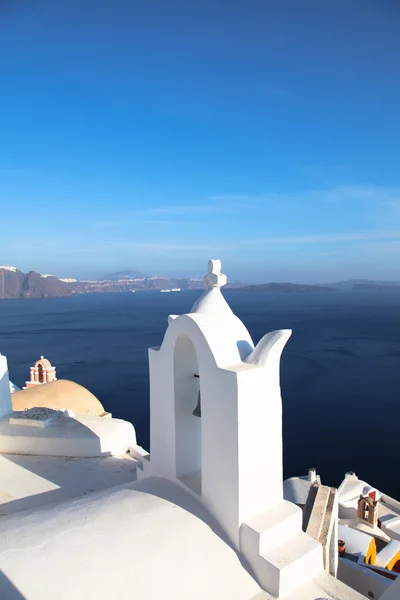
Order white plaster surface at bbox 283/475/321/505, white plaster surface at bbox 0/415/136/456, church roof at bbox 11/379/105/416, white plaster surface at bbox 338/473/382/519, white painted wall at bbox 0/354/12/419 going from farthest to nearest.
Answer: church roof at bbox 11/379/105/416 → white plaster surface at bbox 338/473/382/519 → white plaster surface at bbox 283/475/321/505 → white painted wall at bbox 0/354/12/419 → white plaster surface at bbox 0/415/136/456

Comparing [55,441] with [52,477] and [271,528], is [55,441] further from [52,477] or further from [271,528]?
[271,528]

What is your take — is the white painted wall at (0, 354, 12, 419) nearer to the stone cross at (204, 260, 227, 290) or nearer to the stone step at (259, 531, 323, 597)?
the stone cross at (204, 260, 227, 290)

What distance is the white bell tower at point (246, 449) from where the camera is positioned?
3.68 meters

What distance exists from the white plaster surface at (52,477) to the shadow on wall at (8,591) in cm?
220

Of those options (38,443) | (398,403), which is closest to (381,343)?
(398,403)

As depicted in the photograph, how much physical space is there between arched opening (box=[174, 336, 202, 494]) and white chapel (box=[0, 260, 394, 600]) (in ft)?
0.04

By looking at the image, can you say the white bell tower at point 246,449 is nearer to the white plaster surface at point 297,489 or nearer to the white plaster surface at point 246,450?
the white plaster surface at point 246,450

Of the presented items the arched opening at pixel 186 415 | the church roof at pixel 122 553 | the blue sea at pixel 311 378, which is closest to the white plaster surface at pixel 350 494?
the blue sea at pixel 311 378

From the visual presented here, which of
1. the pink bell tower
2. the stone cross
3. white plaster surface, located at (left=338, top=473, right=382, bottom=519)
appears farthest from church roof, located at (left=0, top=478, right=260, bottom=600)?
the pink bell tower

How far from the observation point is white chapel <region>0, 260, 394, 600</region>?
3.34m

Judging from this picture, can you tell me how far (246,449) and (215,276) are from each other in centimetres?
185

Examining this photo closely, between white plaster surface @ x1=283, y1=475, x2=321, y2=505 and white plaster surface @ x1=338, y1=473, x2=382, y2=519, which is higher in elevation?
white plaster surface @ x1=283, y1=475, x2=321, y2=505

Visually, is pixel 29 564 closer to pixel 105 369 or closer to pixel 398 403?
pixel 398 403

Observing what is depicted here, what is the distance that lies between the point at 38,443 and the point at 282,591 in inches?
192
